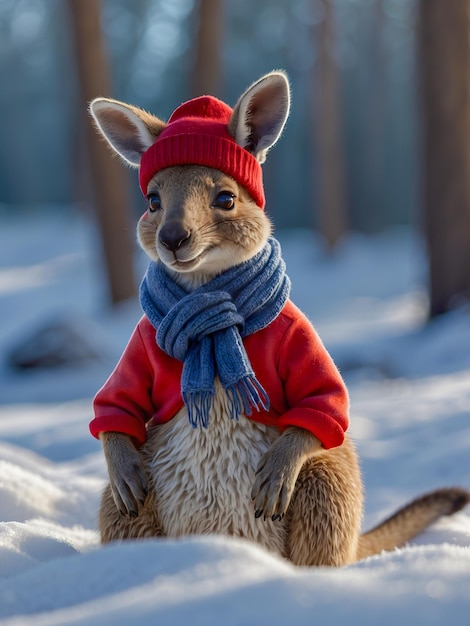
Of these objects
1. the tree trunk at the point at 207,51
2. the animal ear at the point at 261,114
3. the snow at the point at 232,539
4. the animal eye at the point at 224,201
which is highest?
the tree trunk at the point at 207,51

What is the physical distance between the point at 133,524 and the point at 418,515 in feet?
3.87

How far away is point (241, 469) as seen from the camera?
2633mm

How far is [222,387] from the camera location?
2619 millimetres

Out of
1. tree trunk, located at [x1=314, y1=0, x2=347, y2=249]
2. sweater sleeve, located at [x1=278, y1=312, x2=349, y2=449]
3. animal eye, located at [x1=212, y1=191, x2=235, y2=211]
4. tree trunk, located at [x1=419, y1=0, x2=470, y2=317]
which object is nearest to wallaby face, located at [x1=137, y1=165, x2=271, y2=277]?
Result: animal eye, located at [x1=212, y1=191, x2=235, y2=211]

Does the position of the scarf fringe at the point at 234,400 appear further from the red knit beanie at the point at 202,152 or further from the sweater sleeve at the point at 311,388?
the red knit beanie at the point at 202,152

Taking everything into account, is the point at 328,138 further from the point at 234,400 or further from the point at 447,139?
the point at 234,400

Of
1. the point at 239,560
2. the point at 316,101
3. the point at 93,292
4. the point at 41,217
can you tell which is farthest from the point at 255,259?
the point at 41,217

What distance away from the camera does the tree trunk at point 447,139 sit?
9.48 meters

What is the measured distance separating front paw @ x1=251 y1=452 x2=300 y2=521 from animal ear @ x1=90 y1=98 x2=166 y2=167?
3.91ft

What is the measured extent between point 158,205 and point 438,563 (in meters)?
1.43

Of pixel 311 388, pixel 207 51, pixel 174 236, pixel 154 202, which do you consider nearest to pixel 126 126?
pixel 154 202

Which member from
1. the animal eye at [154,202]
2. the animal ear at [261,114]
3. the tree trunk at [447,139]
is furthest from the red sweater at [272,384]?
the tree trunk at [447,139]

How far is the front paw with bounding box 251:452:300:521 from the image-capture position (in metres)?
2.47

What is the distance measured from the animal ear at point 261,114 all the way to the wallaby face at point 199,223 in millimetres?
202
